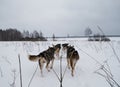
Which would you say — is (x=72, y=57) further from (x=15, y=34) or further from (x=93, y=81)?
(x=15, y=34)

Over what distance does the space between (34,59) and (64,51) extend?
17.0ft

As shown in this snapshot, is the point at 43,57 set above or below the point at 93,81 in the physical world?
above

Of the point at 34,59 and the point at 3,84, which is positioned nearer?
the point at 3,84

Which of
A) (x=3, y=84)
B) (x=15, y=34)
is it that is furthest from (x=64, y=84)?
(x=15, y=34)

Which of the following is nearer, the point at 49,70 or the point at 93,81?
the point at 93,81

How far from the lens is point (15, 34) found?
182ft

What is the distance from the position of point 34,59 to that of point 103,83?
229 cm

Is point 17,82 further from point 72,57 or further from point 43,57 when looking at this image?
point 72,57

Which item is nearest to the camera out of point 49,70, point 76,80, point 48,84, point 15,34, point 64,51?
point 48,84

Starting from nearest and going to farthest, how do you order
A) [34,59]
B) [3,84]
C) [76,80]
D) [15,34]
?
[3,84]
[76,80]
[34,59]
[15,34]

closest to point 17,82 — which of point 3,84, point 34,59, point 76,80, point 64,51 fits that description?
point 3,84

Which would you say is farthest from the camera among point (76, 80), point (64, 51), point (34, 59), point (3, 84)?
point (64, 51)

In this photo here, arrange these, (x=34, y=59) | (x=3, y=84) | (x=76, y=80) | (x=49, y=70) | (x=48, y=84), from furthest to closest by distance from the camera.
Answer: (x=49, y=70), (x=34, y=59), (x=76, y=80), (x=48, y=84), (x=3, y=84)

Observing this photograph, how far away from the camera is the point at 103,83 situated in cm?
370
